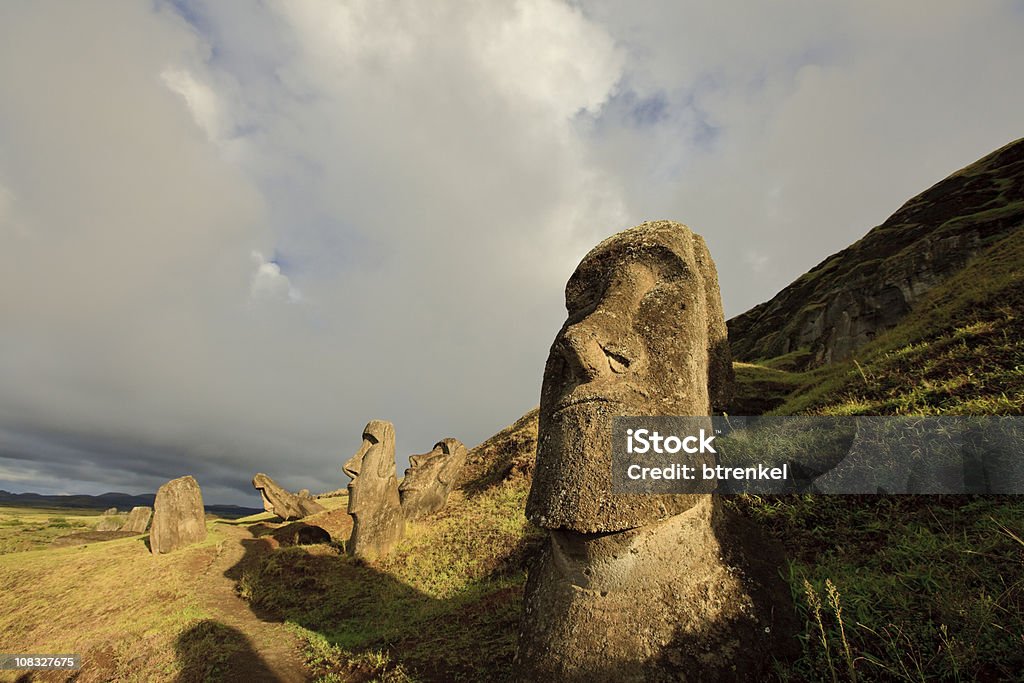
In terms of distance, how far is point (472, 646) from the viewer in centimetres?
632

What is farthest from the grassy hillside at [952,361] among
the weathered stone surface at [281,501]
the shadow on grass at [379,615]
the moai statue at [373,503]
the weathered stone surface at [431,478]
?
the weathered stone surface at [281,501]

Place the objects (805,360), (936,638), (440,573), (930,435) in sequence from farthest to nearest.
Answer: (805,360), (440,573), (930,435), (936,638)

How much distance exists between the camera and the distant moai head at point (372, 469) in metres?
13.2

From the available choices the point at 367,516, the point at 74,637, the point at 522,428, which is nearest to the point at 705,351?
the point at 367,516

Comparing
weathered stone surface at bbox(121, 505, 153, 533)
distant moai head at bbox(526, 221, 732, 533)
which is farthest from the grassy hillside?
weathered stone surface at bbox(121, 505, 153, 533)

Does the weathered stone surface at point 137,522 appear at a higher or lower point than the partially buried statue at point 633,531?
→ lower

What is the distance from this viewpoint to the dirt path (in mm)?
6809

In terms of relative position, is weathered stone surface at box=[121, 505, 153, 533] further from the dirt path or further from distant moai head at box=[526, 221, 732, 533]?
distant moai head at box=[526, 221, 732, 533]

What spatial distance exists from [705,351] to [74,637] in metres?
12.5

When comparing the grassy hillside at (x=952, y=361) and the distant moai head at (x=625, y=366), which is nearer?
the distant moai head at (x=625, y=366)

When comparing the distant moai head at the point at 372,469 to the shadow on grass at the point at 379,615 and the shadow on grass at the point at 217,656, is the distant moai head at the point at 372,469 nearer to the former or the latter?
the shadow on grass at the point at 379,615

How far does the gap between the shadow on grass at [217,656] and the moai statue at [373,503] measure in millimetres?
4251

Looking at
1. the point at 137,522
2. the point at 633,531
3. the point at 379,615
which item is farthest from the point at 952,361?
the point at 137,522

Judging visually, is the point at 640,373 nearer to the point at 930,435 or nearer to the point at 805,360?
the point at 930,435
